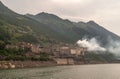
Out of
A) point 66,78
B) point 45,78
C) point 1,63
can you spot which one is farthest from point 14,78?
point 1,63

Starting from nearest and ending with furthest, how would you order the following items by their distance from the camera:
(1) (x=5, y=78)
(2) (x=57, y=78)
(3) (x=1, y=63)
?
1. (1) (x=5, y=78)
2. (2) (x=57, y=78)
3. (3) (x=1, y=63)

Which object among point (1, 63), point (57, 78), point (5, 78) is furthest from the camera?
point (1, 63)

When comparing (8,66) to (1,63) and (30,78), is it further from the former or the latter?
(30,78)

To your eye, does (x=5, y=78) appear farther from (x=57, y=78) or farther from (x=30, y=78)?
(x=57, y=78)

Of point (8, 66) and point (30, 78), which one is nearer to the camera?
point (30, 78)

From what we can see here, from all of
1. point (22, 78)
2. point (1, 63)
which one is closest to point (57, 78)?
point (22, 78)

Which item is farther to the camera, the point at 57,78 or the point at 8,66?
the point at 8,66

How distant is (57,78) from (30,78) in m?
9.85

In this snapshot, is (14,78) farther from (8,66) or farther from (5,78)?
(8,66)

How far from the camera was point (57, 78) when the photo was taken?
11712cm

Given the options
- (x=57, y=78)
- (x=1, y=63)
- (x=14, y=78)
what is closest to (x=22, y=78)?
(x=14, y=78)

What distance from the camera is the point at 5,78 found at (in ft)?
360

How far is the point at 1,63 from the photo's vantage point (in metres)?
192

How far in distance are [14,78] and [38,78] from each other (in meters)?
9.20
